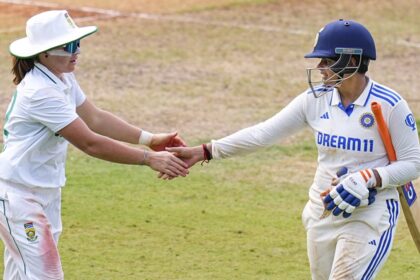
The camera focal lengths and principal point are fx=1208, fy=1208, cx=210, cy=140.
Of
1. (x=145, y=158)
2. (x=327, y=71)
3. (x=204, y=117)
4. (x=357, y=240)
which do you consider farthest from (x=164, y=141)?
(x=204, y=117)

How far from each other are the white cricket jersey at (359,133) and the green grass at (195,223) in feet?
7.27

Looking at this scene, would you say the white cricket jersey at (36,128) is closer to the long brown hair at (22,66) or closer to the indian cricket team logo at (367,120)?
the long brown hair at (22,66)

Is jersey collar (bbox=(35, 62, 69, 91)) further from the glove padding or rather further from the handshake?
the glove padding

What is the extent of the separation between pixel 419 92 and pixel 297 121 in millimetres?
8922

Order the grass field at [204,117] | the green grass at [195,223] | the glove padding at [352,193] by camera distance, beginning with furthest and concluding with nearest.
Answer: the grass field at [204,117] < the green grass at [195,223] < the glove padding at [352,193]

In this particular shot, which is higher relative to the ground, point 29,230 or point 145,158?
point 145,158

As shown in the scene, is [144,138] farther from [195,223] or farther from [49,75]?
[195,223]

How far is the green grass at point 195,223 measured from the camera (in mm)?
9875

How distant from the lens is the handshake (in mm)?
8117

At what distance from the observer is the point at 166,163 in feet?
26.8

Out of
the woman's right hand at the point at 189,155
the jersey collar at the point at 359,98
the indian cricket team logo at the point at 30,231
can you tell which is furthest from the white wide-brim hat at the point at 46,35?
the jersey collar at the point at 359,98

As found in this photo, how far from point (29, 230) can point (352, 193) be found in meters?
2.05

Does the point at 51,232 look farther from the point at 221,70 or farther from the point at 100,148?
the point at 221,70

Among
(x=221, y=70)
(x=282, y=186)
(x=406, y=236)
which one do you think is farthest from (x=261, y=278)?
(x=221, y=70)
